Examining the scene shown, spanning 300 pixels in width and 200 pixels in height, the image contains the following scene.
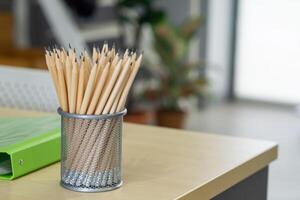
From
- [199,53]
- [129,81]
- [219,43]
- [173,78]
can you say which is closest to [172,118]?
[173,78]

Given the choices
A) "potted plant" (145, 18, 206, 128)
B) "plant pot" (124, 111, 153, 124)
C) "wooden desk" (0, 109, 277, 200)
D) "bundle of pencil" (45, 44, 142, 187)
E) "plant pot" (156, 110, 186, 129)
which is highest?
"bundle of pencil" (45, 44, 142, 187)

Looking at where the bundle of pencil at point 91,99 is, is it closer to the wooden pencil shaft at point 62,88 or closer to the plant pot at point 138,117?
the wooden pencil shaft at point 62,88

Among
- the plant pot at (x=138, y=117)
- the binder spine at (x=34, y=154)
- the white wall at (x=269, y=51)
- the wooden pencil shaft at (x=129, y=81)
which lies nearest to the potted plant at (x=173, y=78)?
the plant pot at (x=138, y=117)

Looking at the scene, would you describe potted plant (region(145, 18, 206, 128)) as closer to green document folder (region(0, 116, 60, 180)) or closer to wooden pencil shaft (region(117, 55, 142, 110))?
green document folder (region(0, 116, 60, 180))

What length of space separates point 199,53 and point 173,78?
1087 millimetres

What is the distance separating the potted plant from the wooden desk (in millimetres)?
3388

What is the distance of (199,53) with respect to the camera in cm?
642

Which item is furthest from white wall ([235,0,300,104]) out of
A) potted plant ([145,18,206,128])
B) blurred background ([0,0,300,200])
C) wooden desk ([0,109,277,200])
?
wooden desk ([0,109,277,200])

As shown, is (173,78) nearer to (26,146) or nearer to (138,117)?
(138,117)

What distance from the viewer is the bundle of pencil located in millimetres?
1325

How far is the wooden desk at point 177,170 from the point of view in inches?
52.7

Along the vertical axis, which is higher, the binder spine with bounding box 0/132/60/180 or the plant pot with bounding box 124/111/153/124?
the binder spine with bounding box 0/132/60/180

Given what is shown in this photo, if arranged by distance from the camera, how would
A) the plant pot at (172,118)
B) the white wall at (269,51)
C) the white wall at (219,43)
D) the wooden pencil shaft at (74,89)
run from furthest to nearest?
the white wall at (219,43), the white wall at (269,51), the plant pot at (172,118), the wooden pencil shaft at (74,89)

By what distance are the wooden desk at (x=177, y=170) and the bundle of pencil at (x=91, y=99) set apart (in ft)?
0.16
